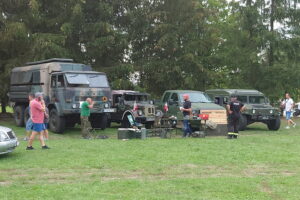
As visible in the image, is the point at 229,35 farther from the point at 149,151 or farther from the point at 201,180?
the point at 201,180

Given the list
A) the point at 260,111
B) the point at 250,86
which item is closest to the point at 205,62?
the point at 250,86

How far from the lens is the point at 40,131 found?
11.9 meters

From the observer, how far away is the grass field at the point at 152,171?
710 centimetres

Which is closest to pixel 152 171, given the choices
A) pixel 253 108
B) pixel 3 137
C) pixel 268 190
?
pixel 268 190

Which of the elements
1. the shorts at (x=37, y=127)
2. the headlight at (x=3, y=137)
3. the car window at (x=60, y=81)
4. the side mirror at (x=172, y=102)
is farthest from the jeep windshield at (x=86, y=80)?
the headlight at (x=3, y=137)

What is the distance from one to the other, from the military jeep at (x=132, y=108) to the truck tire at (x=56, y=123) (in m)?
2.48

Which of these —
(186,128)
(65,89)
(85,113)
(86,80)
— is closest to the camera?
(85,113)

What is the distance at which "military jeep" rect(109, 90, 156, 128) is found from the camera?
56.8ft

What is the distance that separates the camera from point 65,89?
16.6 m

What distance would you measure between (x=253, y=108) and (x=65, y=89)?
7.87 meters

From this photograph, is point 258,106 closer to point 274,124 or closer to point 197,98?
→ point 274,124

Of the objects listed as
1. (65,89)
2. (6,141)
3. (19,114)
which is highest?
(65,89)

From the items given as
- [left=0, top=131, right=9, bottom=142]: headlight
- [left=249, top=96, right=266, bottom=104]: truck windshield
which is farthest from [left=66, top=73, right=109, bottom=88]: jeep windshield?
[left=249, top=96, right=266, bottom=104]: truck windshield

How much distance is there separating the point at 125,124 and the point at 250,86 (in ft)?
47.4
